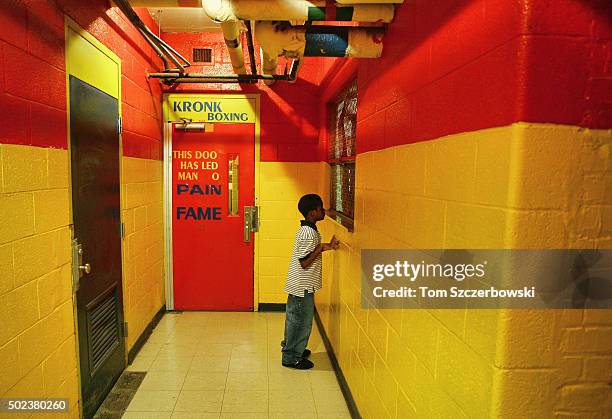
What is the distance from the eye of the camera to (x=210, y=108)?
13.5 ft

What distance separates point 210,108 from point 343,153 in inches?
68.4

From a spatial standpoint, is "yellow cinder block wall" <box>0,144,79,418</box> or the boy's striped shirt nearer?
"yellow cinder block wall" <box>0,144,79,418</box>

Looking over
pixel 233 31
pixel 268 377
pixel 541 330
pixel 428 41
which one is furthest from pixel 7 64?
pixel 268 377

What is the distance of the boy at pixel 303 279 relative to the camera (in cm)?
287

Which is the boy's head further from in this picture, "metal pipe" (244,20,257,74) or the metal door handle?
the metal door handle

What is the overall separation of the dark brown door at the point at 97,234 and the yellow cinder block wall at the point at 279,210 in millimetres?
1653

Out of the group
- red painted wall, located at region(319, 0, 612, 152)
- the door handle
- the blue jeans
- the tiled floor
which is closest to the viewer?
red painted wall, located at region(319, 0, 612, 152)

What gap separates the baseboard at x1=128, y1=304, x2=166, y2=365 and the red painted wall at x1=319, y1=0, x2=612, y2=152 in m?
2.88

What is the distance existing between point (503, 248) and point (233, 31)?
206cm

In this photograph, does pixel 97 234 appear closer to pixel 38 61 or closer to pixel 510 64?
pixel 38 61

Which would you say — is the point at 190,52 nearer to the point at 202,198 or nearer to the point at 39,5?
the point at 202,198

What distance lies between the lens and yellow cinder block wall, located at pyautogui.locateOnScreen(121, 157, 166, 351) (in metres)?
3.11

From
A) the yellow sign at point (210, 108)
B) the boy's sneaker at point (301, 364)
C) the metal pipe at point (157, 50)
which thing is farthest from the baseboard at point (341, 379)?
the metal pipe at point (157, 50)

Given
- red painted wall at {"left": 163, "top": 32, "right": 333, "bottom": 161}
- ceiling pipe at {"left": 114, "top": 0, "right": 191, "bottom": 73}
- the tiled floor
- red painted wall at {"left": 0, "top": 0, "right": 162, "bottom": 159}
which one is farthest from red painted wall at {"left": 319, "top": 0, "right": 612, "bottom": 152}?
red painted wall at {"left": 163, "top": 32, "right": 333, "bottom": 161}
